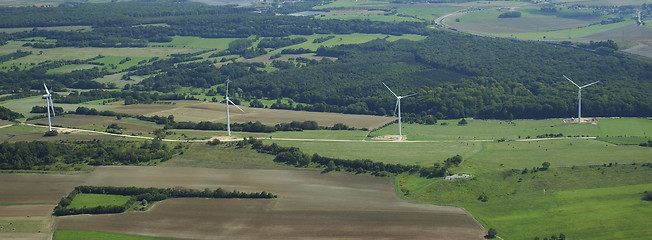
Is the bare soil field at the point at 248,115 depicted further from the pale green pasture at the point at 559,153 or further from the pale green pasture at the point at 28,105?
the pale green pasture at the point at 559,153

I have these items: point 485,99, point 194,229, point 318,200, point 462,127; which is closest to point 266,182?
point 318,200

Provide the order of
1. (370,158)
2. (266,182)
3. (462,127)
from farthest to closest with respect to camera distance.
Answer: (462,127), (370,158), (266,182)

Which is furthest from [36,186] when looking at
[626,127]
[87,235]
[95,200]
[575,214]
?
[626,127]

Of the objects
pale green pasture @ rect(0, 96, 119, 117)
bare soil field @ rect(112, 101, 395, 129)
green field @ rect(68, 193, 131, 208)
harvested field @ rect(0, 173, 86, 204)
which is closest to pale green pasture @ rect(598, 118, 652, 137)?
bare soil field @ rect(112, 101, 395, 129)

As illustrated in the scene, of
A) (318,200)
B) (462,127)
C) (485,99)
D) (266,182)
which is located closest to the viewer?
(318,200)

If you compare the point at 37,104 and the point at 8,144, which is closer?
the point at 8,144

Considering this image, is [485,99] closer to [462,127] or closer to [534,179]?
[462,127]

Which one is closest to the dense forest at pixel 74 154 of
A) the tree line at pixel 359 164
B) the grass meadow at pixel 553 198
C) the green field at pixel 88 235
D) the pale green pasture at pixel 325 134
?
the tree line at pixel 359 164
